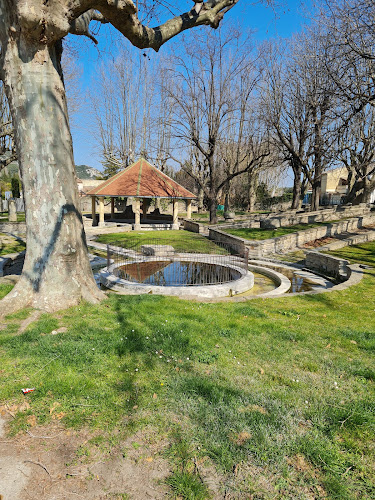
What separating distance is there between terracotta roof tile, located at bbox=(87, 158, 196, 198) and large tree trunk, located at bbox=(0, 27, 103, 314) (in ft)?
58.3

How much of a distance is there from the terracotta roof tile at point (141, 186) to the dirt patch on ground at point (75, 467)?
21.2 meters

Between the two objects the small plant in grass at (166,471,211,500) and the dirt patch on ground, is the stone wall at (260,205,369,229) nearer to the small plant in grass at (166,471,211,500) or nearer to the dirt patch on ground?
the dirt patch on ground

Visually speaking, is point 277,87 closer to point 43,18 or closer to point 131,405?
point 43,18

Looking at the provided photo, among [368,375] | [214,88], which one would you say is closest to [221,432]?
[368,375]

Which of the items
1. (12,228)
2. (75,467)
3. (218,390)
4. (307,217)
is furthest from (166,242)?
(75,467)

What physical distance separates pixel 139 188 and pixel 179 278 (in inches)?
633

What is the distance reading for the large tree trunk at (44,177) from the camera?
4996 millimetres

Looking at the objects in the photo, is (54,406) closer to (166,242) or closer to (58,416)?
(58,416)

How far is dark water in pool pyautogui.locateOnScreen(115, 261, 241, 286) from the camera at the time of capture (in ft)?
28.9

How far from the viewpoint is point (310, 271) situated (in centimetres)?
1152

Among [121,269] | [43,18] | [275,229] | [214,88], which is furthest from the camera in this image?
[214,88]

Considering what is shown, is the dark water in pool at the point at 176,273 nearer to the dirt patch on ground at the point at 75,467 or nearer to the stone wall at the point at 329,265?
the stone wall at the point at 329,265

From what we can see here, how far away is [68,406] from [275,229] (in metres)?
17.9

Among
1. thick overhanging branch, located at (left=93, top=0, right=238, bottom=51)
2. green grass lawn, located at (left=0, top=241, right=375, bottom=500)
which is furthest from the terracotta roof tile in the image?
green grass lawn, located at (left=0, top=241, right=375, bottom=500)
